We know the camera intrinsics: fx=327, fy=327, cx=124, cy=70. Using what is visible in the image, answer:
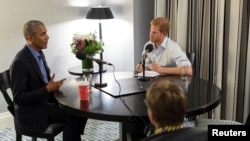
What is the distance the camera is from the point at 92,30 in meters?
4.16

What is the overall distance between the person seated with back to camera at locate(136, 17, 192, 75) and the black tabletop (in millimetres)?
276

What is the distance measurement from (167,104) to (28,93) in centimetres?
128

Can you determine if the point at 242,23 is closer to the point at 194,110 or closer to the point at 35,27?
the point at 194,110

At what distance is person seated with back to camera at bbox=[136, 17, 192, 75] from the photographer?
9.37 feet

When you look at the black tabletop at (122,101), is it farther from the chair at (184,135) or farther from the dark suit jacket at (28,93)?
the chair at (184,135)

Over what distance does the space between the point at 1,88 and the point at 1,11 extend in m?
1.25

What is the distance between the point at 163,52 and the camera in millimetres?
3002

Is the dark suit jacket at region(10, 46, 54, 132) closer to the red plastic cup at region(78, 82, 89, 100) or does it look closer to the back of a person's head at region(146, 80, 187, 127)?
the red plastic cup at region(78, 82, 89, 100)

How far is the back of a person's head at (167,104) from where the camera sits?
→ 131 centimetres

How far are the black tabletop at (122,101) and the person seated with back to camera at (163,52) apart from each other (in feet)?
0.91

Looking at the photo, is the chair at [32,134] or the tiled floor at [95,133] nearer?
the chair at [32,134]

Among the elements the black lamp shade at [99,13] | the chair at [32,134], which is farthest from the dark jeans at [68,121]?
the black lamp shade at [99,13]

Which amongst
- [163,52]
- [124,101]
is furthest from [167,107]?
[163,52]

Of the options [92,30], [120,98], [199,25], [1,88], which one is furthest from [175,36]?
[1,88]
